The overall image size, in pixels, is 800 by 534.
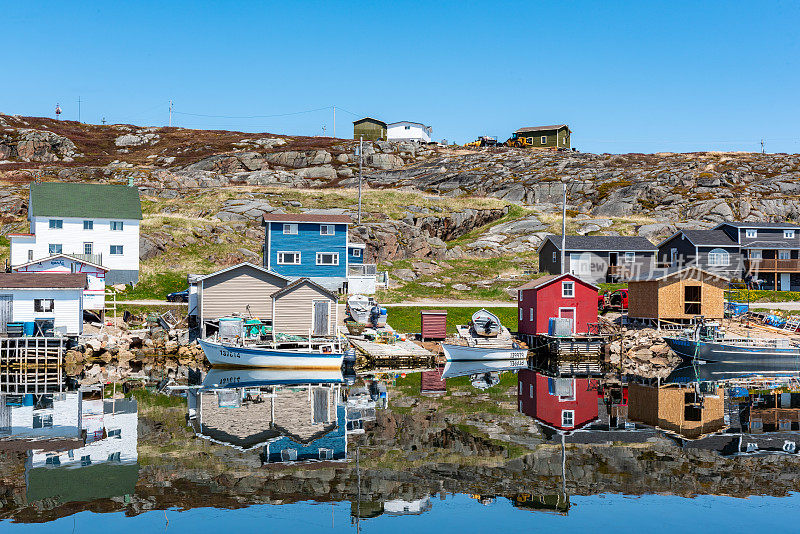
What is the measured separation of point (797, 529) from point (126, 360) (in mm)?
42222

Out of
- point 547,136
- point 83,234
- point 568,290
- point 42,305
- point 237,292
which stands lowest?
point 42,305

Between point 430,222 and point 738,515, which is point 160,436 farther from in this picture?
point 430,222

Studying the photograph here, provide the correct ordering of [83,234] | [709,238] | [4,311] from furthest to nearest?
[709,238], [83,234], [4,311]

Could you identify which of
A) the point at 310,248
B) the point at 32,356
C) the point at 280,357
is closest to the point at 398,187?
the point at 310,248

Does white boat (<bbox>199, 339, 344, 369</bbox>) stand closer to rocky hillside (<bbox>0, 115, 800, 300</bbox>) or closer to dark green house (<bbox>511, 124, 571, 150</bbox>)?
rocky hillside (<bbox>0, 115, 800, 300</bbox>)

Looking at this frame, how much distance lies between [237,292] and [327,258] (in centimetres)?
1661

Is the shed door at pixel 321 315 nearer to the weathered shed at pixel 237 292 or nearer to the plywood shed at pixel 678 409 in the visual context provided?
the weathered shed at pixel 237 292

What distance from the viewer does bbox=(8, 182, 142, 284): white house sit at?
6744cm

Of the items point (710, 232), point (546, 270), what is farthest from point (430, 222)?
point (710, 232)

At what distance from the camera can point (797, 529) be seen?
19.1 meters

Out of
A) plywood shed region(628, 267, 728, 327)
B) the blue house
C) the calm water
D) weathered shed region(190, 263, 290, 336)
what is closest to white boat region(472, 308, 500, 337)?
the calm water

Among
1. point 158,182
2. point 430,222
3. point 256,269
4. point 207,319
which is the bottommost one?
point 207,319

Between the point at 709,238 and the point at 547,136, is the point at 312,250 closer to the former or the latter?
the point at 709,238

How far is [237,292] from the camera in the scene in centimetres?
5281
